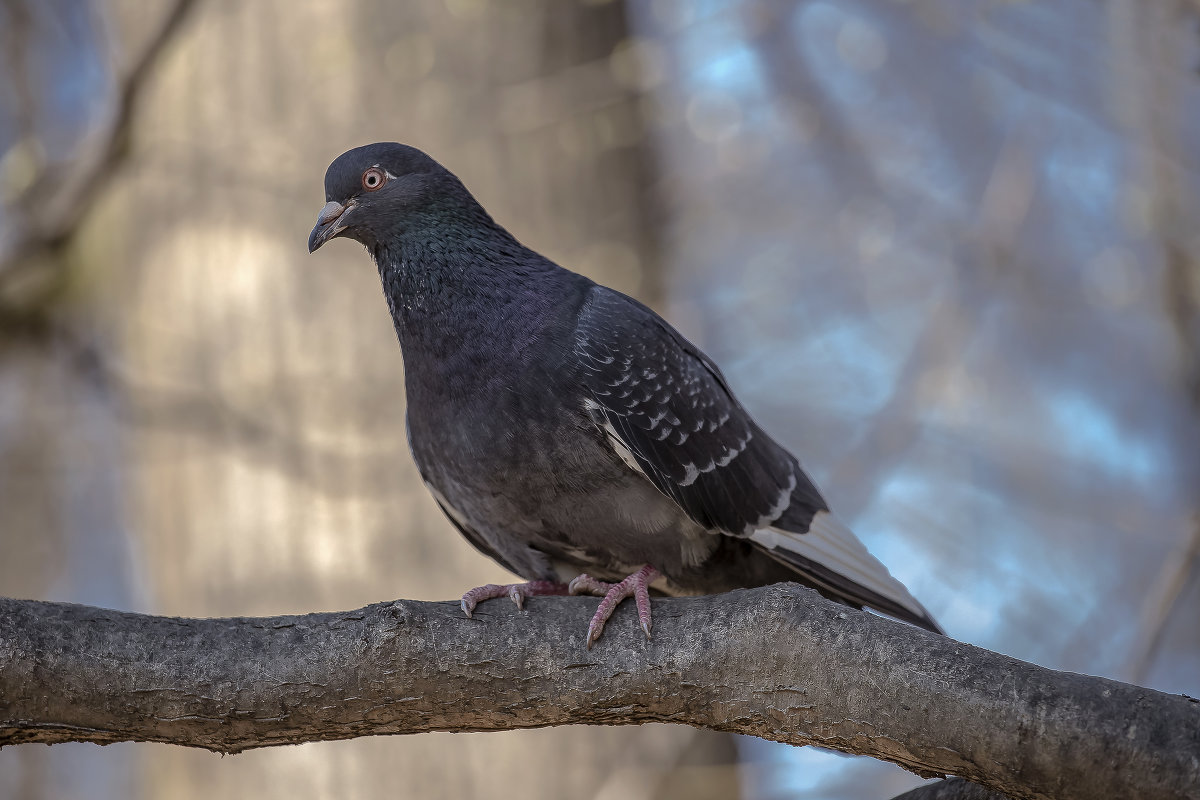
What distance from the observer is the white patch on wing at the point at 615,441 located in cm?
362

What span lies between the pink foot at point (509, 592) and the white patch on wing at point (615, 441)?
557 millimetres

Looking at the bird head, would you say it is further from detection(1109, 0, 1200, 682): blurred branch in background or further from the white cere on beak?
detection(1109, 0, 1200, 682): blurred branch in background

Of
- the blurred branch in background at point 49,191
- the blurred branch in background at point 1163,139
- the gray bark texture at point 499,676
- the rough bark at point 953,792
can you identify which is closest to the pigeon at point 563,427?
the gray bark texture at point 499,676

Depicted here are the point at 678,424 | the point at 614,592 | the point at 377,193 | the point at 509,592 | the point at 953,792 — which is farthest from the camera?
→ the point at 377,193

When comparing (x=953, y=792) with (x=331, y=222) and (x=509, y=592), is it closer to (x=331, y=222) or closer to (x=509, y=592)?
(x=509, y=592)

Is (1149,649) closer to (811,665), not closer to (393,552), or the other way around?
(811,665)

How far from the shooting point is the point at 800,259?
30.7 feet

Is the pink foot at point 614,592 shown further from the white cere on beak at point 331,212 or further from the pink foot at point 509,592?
the white cere on beak at point 331,212

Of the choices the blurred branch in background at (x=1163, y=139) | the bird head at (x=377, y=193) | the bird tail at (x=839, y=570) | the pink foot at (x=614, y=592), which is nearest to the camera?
the pink foot at (x=614, y=592)

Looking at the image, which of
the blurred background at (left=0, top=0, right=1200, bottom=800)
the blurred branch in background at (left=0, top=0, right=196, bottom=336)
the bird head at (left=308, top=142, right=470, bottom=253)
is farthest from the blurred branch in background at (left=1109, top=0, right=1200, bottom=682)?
the blurred branch in background at (left=0, top=0, right=196, bottom=336)

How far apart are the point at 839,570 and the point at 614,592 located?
1.12 meters

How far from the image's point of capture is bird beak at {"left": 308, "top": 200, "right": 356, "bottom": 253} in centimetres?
402

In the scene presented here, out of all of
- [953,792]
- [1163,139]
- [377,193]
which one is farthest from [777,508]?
[1163,139]

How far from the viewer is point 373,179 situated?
4.07 meters
